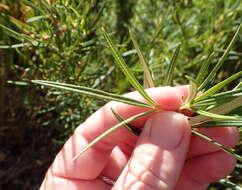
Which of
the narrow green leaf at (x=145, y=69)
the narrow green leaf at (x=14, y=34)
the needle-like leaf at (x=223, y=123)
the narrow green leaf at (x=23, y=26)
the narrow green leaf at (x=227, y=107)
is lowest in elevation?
the needle-like leaf at (x=223, y=123)

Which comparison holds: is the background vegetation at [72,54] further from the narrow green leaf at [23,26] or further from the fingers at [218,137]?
the fingers at [218,137]

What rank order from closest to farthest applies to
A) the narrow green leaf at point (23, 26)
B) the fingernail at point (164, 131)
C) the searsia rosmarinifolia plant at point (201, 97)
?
the searsia rosmarinifolia plant at point (201, 97) → the fingernail at point (164, 131) → the narrow green leaf at point (23, 26)

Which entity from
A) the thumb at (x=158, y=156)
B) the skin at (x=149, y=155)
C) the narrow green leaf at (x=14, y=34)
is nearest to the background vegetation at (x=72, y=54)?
the narrow green leaf at (x=14, y=34)

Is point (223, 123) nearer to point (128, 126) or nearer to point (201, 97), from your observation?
point (201, 97)

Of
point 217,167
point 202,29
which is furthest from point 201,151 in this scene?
point 202,29

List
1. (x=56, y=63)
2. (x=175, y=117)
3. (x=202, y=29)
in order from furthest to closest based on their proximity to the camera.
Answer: (x=202, y=29)
(x=56, y=63)
(x=175, y=117)

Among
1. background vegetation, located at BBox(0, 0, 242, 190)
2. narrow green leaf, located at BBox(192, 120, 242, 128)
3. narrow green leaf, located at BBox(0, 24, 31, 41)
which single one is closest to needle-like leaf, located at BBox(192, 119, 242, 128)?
narrow green leaf, located at BBox(192, 120, 242, 128)

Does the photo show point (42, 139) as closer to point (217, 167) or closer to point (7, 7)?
point (7, 7)
